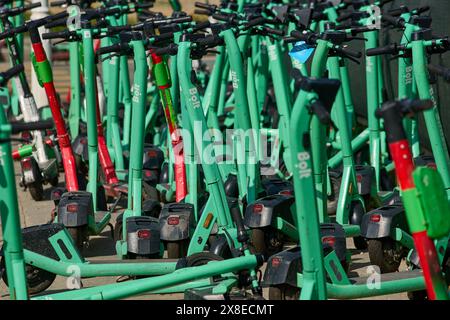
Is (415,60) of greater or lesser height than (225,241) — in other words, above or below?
above

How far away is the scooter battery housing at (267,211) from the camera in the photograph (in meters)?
7.48

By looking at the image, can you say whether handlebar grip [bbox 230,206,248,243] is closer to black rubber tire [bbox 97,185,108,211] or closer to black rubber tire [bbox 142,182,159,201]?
black rubber tire [bbox 97,185,108,211]

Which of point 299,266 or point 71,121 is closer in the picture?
point 299,266

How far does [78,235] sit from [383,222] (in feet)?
6.96

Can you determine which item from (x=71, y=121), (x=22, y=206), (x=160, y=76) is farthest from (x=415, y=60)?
(x=71, y=121)

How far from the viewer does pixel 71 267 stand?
22.2ft

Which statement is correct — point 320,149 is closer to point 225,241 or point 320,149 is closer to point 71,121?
point 225,241

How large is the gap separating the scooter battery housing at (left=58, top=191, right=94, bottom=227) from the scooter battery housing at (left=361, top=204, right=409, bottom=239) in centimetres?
193

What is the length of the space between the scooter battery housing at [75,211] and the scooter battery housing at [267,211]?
1.13m

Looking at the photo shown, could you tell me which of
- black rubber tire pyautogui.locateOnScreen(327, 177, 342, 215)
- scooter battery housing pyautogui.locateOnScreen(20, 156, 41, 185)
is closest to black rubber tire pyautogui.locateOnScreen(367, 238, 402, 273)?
black rubber tire pyautogui.locateOnScreen(327, 177, 342, 215)

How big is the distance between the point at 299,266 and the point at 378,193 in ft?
9.62

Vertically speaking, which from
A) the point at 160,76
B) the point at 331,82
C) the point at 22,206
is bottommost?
the point at 22,206

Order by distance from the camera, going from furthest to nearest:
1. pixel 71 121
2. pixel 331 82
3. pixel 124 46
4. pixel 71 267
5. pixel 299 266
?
pixel 71 121, pixel 124 46, pixel 71 267, pixel 299 266, pixel 331 82

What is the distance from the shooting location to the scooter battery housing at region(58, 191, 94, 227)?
7.88 metres
